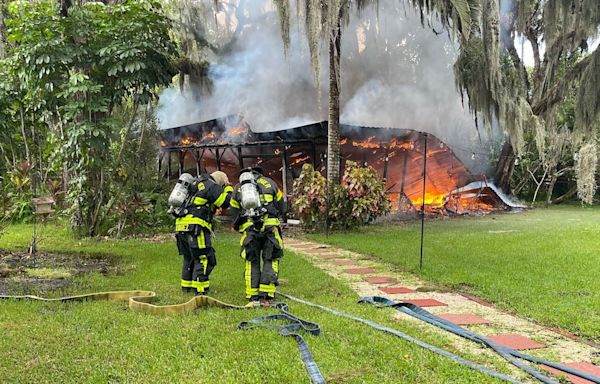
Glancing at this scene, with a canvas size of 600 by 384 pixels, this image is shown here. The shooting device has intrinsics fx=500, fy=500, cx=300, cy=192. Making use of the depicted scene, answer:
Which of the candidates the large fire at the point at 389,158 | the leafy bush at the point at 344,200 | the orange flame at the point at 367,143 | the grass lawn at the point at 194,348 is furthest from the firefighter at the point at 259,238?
the orange flame at the point at 367,143

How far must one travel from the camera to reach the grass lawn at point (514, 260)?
4.48m

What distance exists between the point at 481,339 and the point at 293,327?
4.35 feet

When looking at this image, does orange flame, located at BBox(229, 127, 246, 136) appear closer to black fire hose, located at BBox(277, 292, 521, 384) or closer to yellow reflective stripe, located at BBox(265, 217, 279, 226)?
yellow reflective stripe, located at BBox(265, 217, 279, 226)

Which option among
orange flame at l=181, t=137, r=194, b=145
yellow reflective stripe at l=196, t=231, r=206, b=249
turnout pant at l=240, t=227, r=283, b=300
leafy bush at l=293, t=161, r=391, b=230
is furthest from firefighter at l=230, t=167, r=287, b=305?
orange flame at l=181, t=137, r=194, b=145

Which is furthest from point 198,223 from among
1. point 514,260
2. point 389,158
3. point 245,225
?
point 389,158

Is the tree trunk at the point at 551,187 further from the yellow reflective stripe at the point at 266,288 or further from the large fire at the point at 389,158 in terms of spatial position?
the yellow reflective stripe at the point at 266,288

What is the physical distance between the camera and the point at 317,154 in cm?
1323

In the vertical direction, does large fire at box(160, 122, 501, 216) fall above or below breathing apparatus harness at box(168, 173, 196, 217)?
above

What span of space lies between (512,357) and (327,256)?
15.3 feet

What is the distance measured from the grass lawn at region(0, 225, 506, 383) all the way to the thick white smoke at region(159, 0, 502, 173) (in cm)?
971

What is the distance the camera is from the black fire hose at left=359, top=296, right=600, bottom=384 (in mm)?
2883

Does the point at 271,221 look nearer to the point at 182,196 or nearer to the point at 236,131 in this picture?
the point at 182,196

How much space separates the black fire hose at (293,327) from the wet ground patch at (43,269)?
2.55m

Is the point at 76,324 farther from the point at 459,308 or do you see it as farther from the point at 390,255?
the point at 390,255
